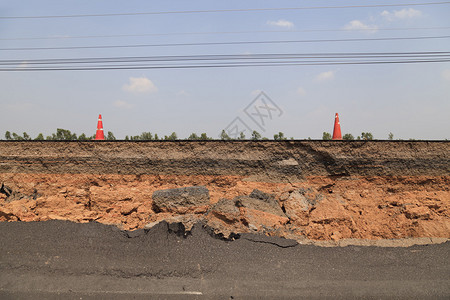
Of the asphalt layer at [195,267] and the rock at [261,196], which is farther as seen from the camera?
the rock at [261,196]

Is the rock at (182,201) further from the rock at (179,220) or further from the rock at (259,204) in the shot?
the rock at (259,204)

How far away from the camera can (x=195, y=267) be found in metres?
4.52

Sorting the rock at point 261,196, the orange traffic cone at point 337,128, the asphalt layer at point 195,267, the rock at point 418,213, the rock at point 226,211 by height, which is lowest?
the asphalt layer at point 195,267

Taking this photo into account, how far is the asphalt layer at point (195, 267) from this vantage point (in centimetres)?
411

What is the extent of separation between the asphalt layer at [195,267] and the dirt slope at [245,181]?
641 mm

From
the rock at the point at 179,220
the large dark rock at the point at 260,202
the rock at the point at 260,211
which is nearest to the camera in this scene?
the rock at the point at 179,220

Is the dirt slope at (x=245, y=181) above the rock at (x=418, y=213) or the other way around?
above

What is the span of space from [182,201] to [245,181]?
1.40 metres

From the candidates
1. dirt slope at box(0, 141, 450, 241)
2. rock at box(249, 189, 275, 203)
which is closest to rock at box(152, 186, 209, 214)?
dirt slope at box(0, 141, 450, 241)

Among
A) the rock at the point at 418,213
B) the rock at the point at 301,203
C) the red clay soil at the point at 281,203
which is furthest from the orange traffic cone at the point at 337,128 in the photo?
the rock at the point at 418,213

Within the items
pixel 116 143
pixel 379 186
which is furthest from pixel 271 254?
pixel 116 143

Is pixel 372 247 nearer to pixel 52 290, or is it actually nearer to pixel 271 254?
pixel 271 254

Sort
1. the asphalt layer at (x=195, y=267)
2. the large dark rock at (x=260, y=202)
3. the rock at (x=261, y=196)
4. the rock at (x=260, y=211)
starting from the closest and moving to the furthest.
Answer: the asphalt layer at (x=195, y=267) → the rock at (x=260, y=211) → the large dark rock at (x=260, y=202) → the rock at (x=261, y=196)

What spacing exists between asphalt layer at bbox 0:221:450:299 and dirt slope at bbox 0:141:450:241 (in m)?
0.64
